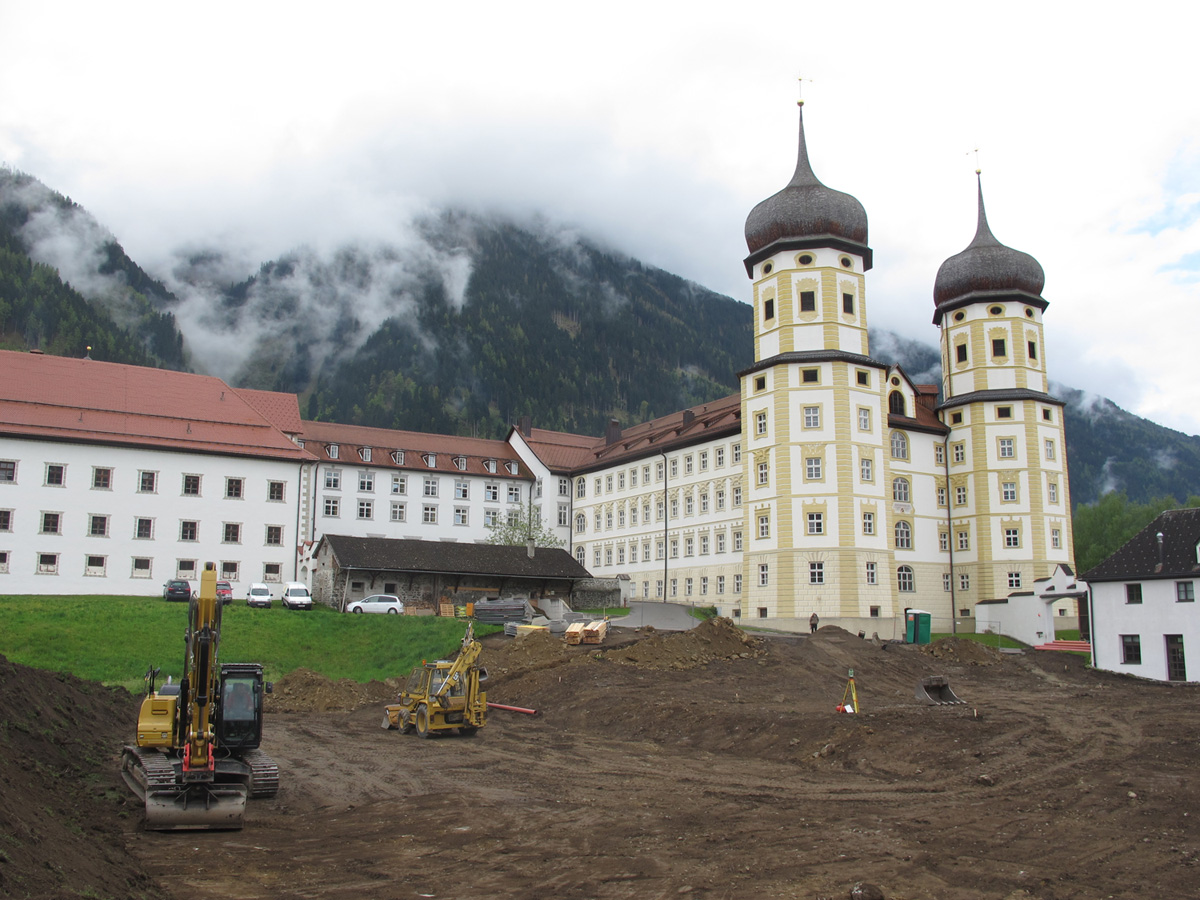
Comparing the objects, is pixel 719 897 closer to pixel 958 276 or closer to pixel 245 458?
pixel 245 458

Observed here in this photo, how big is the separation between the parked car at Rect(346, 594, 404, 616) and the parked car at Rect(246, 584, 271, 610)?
401 cm

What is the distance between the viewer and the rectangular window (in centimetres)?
4188

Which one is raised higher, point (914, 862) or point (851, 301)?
point (851, 301)

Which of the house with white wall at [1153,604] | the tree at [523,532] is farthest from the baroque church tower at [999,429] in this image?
the tree at [523,532]

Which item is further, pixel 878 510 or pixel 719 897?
pixel 878 510

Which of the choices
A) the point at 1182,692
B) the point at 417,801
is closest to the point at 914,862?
the point at 417,801

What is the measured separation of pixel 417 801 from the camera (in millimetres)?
17938

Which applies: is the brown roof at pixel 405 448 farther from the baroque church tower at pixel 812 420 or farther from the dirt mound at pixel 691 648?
the dirt mound at pixel 691 648

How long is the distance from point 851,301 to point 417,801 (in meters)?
44.8

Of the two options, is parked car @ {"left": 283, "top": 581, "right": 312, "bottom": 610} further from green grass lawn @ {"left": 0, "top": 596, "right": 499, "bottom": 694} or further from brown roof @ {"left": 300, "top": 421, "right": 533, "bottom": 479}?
brown roof @ {"left": 300, "top": 421, "right": 533, "bottom": 479}

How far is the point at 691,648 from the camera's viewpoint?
3688 cm

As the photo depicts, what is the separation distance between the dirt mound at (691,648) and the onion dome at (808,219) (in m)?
26.0

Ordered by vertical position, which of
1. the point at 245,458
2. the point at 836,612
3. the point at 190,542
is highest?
the point at 245,458

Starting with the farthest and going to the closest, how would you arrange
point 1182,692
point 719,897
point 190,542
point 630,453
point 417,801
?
point 630,453 < point 190,542 < point 1182,692 < point 417,801 < point 719,897
